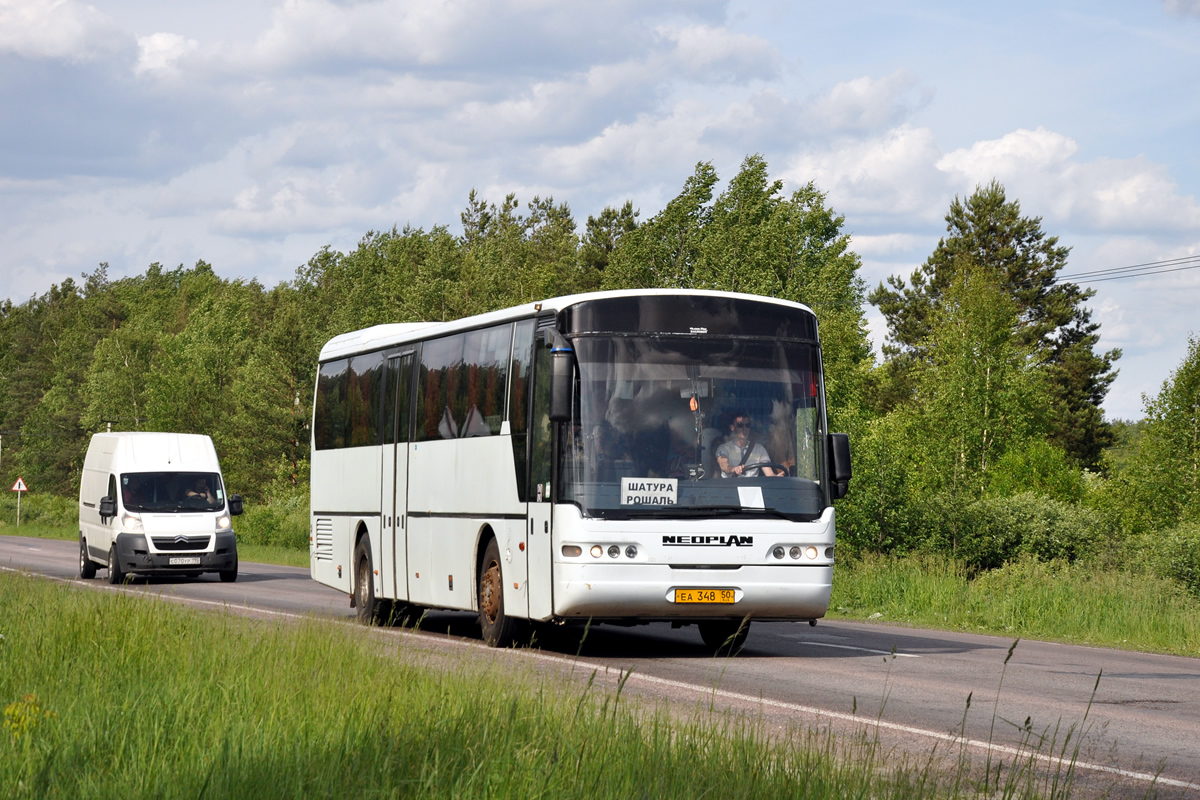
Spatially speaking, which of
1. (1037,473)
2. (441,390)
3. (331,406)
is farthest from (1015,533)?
(1037,473)

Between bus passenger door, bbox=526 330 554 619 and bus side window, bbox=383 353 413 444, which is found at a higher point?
bus side window, bbox=383 353 413 444

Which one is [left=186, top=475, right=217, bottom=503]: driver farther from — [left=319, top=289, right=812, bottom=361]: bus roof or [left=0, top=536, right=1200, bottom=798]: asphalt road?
[left=0, top=536, right=1200, bottom=798]: asphalt road

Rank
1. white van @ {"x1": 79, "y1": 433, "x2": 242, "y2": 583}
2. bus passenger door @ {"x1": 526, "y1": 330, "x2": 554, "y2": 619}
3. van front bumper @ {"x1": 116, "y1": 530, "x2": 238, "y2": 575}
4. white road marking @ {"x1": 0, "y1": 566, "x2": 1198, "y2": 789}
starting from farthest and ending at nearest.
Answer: white van @ {"x1": 79, "y1": 433, "x2": 242, "y2": 583} → van front bumper @ {"x1": 116, "y1": 530, "x2": 238, "y2": 575} → bus passenger door @ {"x1": 526, "y1": 330, "x2": 554, "y2": 619} → white road marking @ {"x1": 0, "y1": 566, "x2": 1198, "y2": 789}

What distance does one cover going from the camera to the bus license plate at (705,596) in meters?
14.2

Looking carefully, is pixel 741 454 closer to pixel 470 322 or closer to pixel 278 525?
pixel 470 322

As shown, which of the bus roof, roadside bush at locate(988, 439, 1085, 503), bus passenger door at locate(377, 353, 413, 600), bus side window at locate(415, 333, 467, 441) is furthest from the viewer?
roadside bush at locate(988, 439, 1085, 503)

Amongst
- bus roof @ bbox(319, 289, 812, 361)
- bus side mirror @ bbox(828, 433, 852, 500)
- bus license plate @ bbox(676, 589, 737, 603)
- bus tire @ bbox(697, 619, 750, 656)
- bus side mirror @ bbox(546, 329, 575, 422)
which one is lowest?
bus tire @ bbox(697, 619, 750, 656)

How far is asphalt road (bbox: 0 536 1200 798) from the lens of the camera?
8.89 m

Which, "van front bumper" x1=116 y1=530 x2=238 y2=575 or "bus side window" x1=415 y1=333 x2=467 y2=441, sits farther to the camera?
"van front bumper" x1=116 y1=530 x2=238 y2=575

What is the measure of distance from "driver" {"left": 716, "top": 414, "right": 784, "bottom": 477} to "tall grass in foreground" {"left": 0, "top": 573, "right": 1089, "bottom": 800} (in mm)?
5163

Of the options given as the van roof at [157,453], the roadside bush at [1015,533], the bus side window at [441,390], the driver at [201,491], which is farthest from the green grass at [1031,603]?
the van roof at [157,453]

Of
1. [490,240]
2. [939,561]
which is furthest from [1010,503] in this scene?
[490,240]

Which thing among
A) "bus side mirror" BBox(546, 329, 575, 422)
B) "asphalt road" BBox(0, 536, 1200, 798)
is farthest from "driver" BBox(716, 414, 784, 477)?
"asphalt road" BBox(0, 536, 1200, 798)

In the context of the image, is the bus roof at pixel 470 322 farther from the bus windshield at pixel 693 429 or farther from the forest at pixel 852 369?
the forest at pixel 852 369
